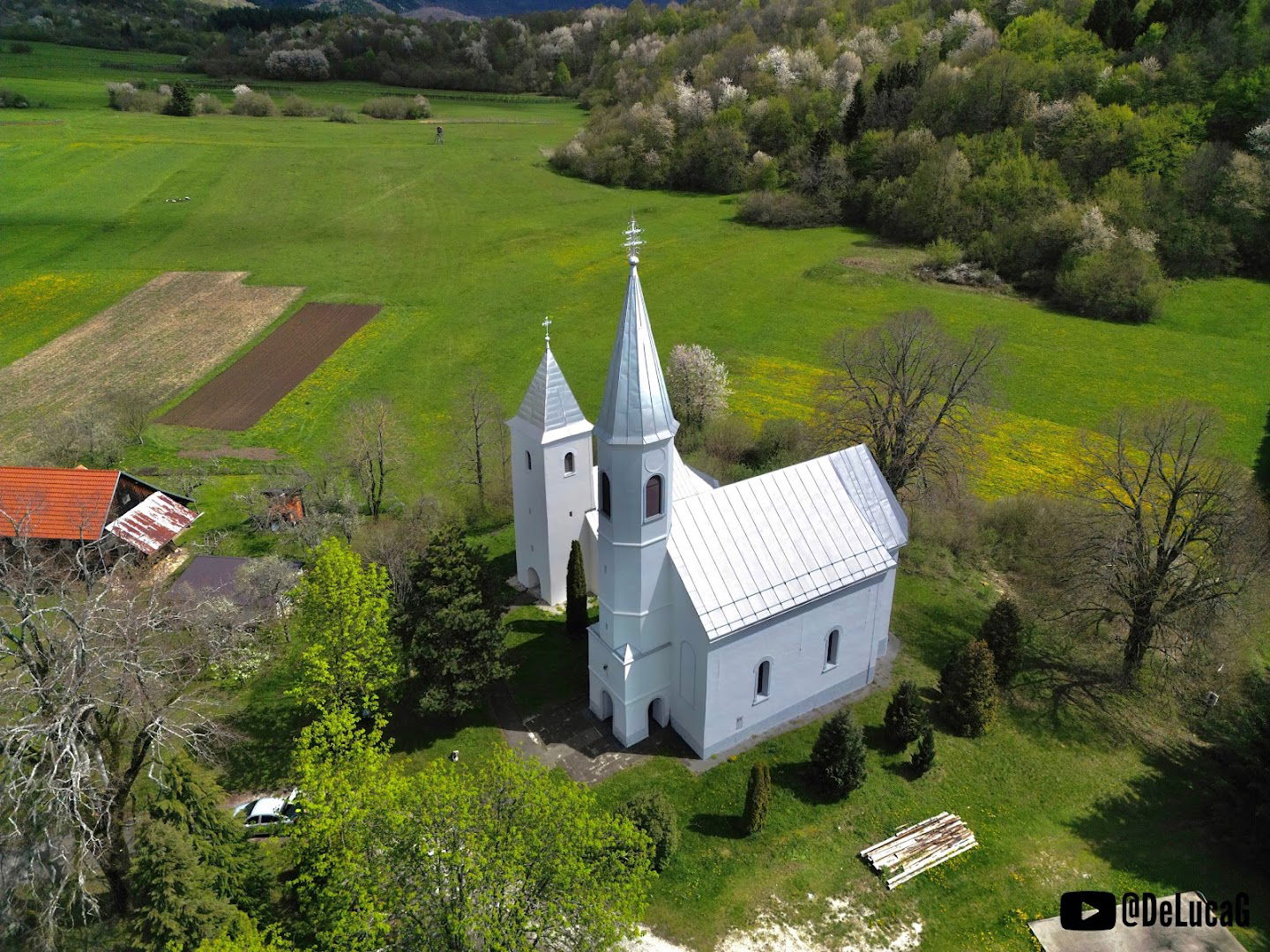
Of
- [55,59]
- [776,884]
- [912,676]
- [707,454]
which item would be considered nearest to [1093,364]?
[707,454]

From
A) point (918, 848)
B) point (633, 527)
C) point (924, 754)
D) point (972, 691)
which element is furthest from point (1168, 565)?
point (633, 527)

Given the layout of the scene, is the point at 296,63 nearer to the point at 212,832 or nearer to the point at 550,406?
the point at 550,406

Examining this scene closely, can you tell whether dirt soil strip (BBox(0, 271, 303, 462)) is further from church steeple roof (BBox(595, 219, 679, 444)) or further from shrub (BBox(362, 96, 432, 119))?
shrub (BBox(362, 96, 432, 119))

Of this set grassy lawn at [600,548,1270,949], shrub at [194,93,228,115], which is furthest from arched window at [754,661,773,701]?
shrub at [194,93,228,115]

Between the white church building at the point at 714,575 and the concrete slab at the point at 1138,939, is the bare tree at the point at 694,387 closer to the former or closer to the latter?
the white church building at the point at 714,575

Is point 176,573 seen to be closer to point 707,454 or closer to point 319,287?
point 707,454

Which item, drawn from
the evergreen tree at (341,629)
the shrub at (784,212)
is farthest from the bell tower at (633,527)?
the shrub at (784,212)
